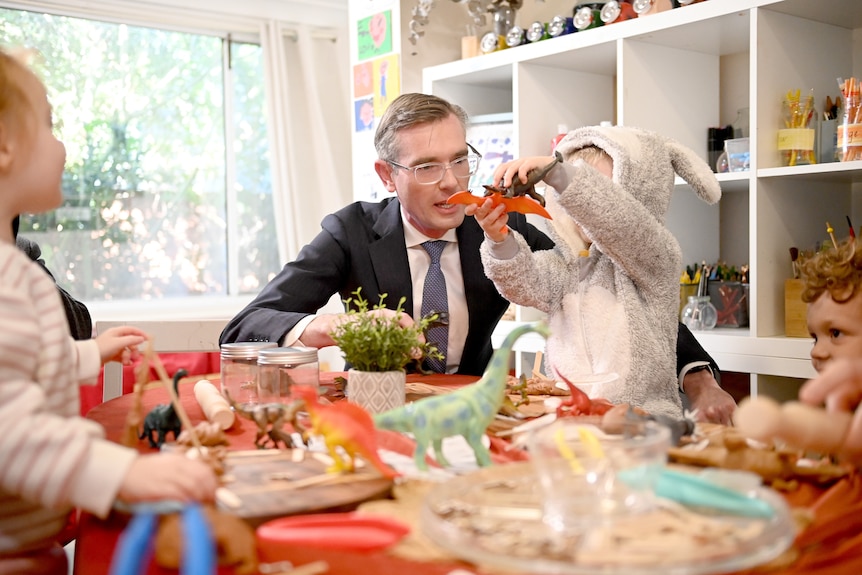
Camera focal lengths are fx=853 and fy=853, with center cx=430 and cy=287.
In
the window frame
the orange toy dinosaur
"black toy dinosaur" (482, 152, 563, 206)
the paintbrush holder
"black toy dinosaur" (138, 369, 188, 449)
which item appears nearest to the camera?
the orange toy dinosaur

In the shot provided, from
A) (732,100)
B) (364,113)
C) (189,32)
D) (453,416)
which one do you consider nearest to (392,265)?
(453,416)

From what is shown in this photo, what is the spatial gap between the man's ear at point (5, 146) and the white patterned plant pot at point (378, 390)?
0.55 m

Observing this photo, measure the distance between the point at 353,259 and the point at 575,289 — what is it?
60cm

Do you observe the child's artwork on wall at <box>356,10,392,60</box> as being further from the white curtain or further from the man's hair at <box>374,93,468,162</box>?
the man's hair at <box>374,93,468,162</box>

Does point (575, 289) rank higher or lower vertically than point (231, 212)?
→ lower

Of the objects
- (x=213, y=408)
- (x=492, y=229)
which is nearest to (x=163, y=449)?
(x=213, y=408)

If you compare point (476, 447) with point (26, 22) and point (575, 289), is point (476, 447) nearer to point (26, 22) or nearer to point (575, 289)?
point (575, 289)

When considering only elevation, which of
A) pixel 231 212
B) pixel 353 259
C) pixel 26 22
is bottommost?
pixel 353 259

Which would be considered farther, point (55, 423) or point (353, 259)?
point (353, 259)

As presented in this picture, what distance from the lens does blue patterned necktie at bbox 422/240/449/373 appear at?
6.55 ft

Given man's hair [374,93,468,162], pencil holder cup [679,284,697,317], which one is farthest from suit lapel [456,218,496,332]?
pencil holder cup [679,284,697,317]

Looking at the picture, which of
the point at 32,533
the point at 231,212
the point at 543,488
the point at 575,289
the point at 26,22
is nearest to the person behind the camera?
the point at 543,488

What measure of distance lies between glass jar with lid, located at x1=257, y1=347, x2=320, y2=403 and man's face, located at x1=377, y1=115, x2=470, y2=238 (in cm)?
73

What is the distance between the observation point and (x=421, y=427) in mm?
925
